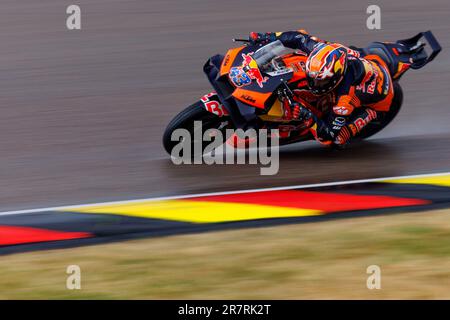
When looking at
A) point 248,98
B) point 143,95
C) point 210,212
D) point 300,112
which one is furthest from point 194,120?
point 143,95

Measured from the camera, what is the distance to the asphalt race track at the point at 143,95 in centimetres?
848

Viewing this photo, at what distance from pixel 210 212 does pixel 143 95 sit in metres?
3.61

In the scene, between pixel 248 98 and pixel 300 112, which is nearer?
pixel 248 98

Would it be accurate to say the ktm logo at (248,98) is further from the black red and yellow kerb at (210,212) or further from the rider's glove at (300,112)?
the black red and yellow kerb at (210,212)

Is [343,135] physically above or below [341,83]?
below

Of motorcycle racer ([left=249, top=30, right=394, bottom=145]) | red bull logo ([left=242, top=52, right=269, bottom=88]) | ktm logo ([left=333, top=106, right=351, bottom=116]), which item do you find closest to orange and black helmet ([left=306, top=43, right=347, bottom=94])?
motorcycle racer ([left=249, top=30, right=394, bottom=145])

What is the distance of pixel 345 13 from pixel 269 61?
16.7 feet

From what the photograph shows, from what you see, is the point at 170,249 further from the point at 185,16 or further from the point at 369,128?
the point at 185,16

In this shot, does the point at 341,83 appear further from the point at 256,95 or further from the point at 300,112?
the point at 256,95

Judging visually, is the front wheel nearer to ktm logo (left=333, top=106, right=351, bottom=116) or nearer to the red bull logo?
the red bull logo

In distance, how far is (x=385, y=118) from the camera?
948cm

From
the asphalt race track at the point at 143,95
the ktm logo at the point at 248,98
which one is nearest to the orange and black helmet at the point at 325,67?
the ktm logo at the point at 248,98

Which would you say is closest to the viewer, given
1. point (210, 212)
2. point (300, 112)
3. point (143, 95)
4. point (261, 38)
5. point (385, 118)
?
point (210, 212)

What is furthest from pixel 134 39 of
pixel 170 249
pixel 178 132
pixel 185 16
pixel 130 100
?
pixel 170 249
